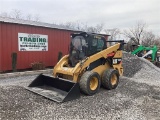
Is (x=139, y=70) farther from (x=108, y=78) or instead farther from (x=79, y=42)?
(x=79, y=42)

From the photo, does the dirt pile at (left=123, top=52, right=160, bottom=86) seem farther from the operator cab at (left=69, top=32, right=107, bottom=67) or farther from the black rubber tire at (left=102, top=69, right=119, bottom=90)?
the operator cab at (left=69, top=32, right=107, bottom=67)

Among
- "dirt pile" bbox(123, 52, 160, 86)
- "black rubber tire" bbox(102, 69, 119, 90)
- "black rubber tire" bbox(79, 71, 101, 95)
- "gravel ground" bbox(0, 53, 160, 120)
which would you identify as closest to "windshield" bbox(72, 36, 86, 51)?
"black rubber tire" bbox(79, 71, 101, 95)

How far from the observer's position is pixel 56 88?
7.66 meters

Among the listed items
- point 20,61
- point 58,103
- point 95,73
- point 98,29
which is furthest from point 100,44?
point 98,29

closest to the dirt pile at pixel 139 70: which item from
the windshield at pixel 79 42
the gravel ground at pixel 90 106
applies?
the gravel ground at pixel 90 106

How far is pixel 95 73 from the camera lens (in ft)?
24.8

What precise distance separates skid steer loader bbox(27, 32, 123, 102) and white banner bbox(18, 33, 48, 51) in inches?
199

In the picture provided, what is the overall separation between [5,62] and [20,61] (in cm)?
94

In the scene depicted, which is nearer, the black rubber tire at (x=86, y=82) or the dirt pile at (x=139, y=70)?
the black rubber tire at (x=86, y=82)

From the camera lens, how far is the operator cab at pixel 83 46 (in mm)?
7969

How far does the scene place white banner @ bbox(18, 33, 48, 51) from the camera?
41.3 ft

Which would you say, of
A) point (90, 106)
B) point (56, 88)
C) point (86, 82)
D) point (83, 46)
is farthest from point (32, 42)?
point (90, 106)

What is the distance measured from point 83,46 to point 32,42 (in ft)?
20.0

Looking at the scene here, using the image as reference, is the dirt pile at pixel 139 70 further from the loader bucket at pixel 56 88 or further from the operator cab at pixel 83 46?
the loader bucket at pixel 56 88
